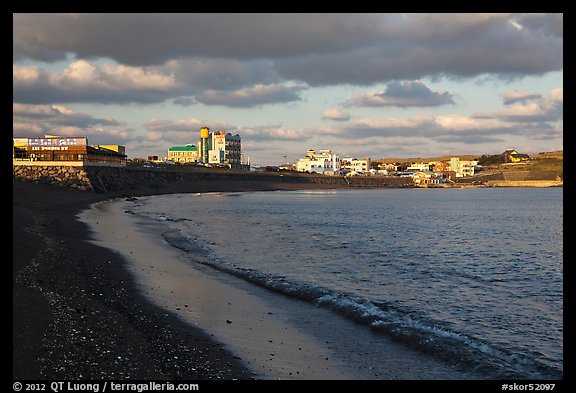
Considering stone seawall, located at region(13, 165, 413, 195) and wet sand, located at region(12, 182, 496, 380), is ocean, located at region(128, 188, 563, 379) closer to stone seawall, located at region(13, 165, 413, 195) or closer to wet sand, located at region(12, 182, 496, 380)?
wet sand, located at region(12, 182, 496, 380)

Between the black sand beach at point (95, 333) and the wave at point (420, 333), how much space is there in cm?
583

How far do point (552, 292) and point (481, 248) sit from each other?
15263 millimetres

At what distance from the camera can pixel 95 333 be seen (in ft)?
38.5

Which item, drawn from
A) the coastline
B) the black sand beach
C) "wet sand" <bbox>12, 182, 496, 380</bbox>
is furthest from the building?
"wet sand" <bbox>12, 182, 496, 380</bbox>

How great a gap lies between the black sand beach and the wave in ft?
19.1

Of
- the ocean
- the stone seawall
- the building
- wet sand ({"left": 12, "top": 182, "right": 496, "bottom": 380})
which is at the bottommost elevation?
the ocean

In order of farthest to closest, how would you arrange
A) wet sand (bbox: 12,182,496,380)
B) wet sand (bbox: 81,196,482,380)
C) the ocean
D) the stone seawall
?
the stone seawall < the ocean < wet sand (bbox: 81,196,482,380) < wet sand (bbox: 12,182,496,380)

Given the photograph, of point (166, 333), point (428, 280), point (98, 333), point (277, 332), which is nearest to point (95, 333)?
point (98, 333)

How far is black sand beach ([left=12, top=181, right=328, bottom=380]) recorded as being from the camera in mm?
9633

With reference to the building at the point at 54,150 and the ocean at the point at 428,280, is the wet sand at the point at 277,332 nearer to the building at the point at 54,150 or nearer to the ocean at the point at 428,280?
the ocean at the point at 428,280
